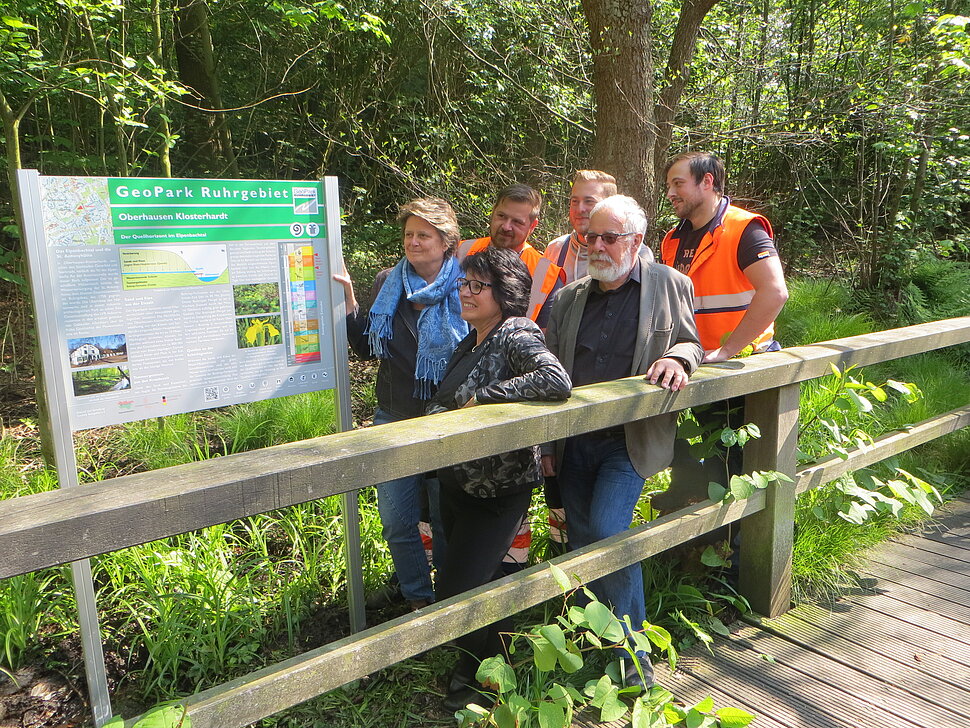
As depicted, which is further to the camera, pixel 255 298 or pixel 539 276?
pixel 539 276

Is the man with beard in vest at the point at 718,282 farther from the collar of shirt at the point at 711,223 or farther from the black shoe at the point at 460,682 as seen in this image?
the black shoe at the point at 460,682

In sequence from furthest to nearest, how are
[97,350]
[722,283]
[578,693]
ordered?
[722,283]
[97,350]
[578,693]

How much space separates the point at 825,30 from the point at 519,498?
9338 millimetres

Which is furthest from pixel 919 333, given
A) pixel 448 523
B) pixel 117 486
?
pixel 117 486

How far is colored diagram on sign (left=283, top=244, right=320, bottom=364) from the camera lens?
8.91ft

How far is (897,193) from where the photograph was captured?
9.12 metres

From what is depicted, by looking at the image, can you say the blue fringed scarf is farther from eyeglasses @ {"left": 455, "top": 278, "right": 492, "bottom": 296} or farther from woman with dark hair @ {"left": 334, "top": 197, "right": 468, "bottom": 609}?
eyeglasses @ {"left": 455, "top": 278, "right": 492, "bottom": 296}

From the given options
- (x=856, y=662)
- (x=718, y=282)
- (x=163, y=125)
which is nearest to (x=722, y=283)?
(x=718, y=282)

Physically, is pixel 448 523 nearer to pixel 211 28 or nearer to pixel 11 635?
pixel 11 635

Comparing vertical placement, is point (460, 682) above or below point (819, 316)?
below

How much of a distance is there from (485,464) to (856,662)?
64.7 inches

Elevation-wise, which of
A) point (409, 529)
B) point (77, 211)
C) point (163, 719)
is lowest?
point (409, 529)

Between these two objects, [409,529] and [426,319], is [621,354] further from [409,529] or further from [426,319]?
[409,529]

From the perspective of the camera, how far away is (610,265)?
2740 millimetres
